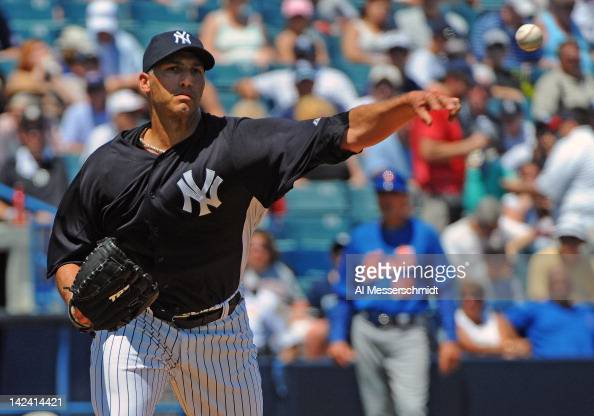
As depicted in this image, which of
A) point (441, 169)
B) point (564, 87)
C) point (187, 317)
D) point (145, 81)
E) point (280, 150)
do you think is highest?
point (564, 87)

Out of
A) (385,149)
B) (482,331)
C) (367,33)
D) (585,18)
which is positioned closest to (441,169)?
(385,149)

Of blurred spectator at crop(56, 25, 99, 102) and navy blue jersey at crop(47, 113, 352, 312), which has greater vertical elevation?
blurred spectator at crop(56, 25, 99, 102)

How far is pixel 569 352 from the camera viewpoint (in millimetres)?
7980

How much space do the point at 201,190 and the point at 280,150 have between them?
1.16ft

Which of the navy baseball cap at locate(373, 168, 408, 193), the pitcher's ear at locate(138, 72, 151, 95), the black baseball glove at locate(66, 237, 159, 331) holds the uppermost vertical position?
the navy baseball cap at locate(373, 168, 408, 193)

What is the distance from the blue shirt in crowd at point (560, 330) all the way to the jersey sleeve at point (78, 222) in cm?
409

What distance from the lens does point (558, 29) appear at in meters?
12.1

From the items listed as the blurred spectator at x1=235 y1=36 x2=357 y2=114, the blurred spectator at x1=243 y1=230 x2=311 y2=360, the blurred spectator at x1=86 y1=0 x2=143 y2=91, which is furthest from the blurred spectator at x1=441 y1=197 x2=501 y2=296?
the blurred spectator at x1=86 y1=0 x2=143 y2=91

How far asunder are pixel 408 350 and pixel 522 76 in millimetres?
5084

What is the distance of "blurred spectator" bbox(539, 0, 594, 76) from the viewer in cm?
1195

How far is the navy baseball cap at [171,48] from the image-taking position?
465 centimetres

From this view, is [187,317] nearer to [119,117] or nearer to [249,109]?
[119,117]

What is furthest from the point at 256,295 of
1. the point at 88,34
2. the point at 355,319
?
the point at 88,34

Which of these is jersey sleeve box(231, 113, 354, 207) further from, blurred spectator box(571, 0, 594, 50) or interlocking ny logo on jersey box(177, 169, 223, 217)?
blurred spectator box(571, 0, 594, 50)
